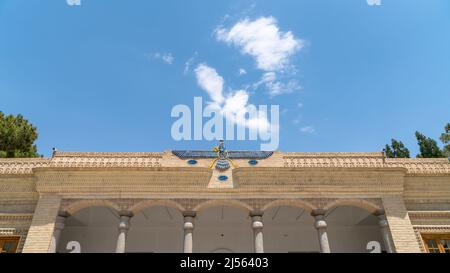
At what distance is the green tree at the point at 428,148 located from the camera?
21909 mm

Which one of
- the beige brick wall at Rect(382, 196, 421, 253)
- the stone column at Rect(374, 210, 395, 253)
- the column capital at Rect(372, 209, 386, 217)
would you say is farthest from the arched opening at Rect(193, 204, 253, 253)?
the beige brick wall at Rect(382, 196, 421, 253)

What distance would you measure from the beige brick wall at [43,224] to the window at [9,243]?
91 cm

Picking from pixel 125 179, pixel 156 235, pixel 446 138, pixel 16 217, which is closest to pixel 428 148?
pixel 446 138

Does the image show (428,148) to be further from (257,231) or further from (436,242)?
(257,231)

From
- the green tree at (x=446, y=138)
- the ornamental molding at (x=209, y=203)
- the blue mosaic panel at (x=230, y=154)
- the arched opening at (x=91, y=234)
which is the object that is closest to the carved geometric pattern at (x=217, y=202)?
the ornamental molding at (x=209, y=203)

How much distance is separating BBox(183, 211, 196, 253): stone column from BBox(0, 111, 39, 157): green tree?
14347mm

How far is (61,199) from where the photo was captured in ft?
40.8

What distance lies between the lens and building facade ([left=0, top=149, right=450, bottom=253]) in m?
12.1

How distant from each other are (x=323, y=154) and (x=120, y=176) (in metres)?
8.29

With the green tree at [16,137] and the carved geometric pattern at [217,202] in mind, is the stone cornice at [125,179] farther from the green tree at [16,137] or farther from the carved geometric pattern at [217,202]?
the green tree at [16,137]

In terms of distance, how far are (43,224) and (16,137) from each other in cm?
1216

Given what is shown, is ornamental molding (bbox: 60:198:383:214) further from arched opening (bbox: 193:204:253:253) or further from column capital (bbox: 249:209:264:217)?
arched opening (bbox: 193:204:253:253)
